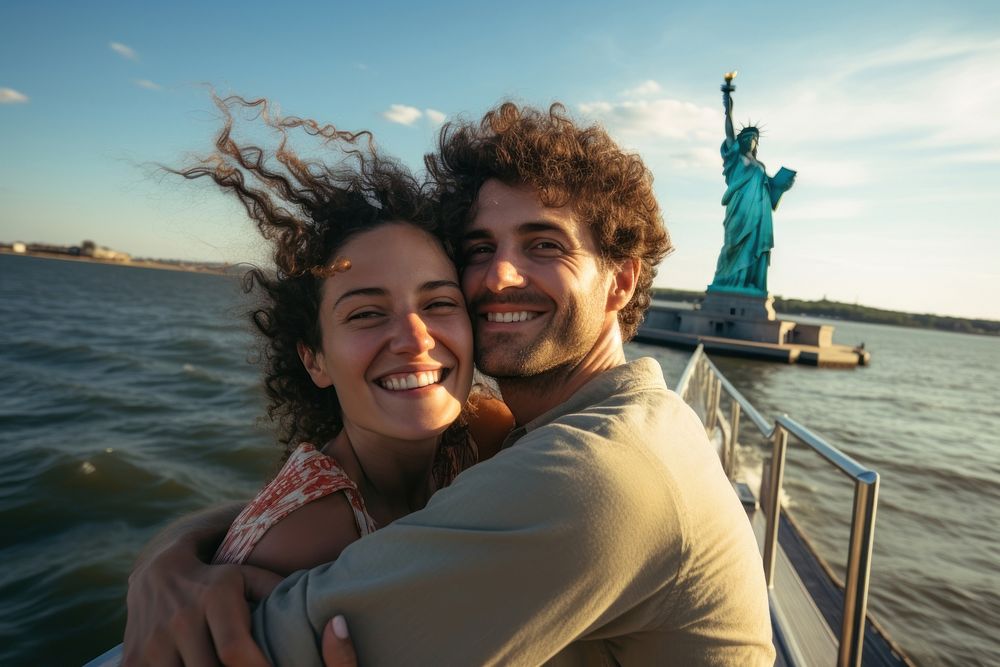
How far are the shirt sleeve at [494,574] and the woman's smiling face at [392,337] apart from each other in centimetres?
73

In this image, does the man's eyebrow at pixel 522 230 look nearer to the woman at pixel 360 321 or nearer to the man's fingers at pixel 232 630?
the woman at pixel 360 321

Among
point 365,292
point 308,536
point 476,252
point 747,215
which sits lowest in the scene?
point 308,536

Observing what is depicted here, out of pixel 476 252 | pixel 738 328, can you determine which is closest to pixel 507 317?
pixel 476 252

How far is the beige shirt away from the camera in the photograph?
108 centimetres

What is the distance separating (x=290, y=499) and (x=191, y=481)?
8.24 meters

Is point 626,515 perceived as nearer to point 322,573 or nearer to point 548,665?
point 548,665

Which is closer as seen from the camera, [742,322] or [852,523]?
[852,523]

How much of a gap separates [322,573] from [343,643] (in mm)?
143

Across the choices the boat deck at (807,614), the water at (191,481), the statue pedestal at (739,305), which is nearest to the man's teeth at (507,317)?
the water at (191,481)

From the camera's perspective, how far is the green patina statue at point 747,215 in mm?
34375

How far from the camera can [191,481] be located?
8734mm

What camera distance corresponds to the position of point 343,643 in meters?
1.08

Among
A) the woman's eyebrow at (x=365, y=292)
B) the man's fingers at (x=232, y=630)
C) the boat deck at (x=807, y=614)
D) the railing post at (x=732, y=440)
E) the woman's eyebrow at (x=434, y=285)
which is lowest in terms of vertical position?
the boat deck at (x=807, y=614)

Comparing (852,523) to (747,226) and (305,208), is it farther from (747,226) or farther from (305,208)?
(747,226)
